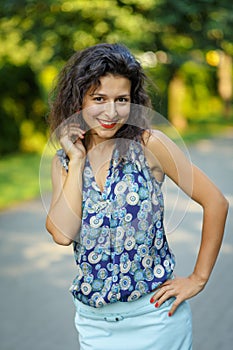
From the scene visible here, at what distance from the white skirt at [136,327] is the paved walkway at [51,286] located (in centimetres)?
28

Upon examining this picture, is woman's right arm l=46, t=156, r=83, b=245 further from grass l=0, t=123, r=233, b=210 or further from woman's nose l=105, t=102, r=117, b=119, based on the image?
grass l=0, t=123, r=233, b=210

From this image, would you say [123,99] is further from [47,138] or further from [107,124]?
[47,138]

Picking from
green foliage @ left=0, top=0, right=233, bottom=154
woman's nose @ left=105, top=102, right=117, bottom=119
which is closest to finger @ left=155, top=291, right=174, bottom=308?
woman's nose @ left=105, top=102, right=117, bottom=119

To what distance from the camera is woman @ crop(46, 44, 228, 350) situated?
6.94 feet

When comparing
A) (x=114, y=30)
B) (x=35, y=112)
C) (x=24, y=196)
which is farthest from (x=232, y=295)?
(x=35, y=112)

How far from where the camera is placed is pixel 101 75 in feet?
6.99

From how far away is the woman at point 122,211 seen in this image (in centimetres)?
212

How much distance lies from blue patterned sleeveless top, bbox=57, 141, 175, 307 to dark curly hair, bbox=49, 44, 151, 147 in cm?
7

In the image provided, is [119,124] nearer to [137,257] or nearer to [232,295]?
[137,257]

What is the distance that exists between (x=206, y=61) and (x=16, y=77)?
4153mm

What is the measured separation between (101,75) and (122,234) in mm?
497

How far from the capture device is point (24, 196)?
30.6ft

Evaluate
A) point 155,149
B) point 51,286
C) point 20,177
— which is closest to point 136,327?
point 155,149

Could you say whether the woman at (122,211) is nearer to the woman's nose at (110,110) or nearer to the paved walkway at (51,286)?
the woman's nose at (110,110)
